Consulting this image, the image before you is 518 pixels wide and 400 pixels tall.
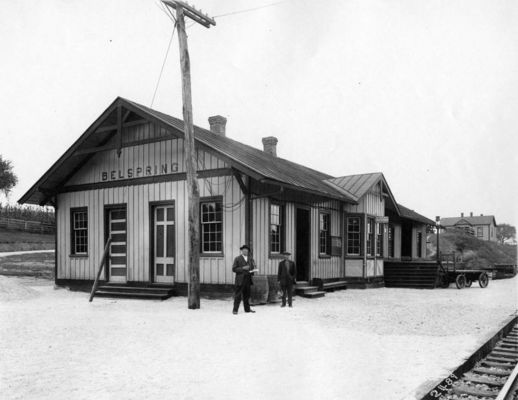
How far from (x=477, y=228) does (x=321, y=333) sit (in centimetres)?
8001

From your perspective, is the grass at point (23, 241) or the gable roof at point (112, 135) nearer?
the gable roof at point (112, 135)

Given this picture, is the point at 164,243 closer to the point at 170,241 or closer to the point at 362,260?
the point at 170,241

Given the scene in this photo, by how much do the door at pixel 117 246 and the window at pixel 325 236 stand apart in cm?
654

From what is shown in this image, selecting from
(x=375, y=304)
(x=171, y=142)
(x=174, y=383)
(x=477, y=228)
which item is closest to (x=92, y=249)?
(x=171, y=142)

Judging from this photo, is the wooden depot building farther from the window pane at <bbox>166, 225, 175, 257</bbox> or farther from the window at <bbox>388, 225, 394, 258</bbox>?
the window at <bbox>388, 225, 394, 258</bbox>

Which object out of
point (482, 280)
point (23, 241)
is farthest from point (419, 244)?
point (23, 241)

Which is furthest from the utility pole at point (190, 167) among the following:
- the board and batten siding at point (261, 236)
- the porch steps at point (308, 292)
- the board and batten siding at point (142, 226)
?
the porch steps at point (308, 292)

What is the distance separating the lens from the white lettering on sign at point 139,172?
15242 millimetres

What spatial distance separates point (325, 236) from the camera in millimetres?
18047

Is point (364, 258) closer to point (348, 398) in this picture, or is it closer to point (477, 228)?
point (348, 398)

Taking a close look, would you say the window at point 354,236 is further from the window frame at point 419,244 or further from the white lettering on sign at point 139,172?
the window frame at point 419,244

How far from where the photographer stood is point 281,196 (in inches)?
581

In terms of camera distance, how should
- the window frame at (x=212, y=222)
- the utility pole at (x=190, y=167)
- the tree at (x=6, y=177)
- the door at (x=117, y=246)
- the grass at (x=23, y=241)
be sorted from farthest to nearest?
the tree at (x=6, y=177) < the grass at (x=23, y=241) < the door at (x=117, y=246) < the window frame at (x=212, y=222) < the utility pole at (x=190, y=167)

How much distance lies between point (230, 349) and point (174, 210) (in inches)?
318
